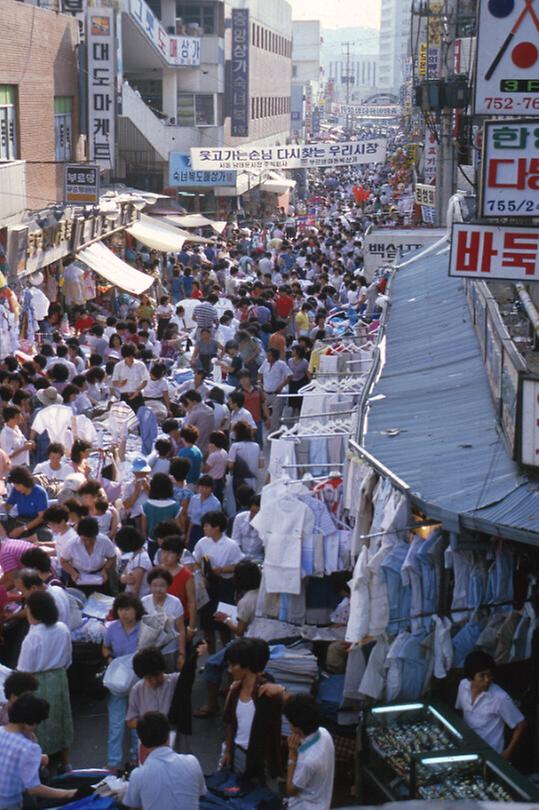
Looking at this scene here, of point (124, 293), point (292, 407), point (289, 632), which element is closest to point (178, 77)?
point (124, 293)

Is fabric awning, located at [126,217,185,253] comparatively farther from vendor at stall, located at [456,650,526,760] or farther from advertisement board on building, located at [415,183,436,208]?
vendor at stall, located at [456,650,526,760]

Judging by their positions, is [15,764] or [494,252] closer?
[15,764]

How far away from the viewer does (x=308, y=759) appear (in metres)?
6.42

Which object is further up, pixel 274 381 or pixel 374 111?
pixel 374 111

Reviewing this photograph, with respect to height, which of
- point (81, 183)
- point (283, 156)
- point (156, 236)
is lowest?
point (156, 236)

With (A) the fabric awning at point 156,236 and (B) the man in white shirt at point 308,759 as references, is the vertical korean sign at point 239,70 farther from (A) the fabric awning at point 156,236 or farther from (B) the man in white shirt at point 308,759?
(B) the man in white shirt at point 308,759

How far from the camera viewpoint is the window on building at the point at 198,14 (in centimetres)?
4731

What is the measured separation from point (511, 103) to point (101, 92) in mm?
20333

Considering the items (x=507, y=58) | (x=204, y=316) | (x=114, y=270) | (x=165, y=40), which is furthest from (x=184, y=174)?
(x=507, y=58)

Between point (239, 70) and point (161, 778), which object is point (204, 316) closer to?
point (161, 778)

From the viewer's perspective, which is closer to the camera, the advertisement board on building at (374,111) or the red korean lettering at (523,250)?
the red korean lettering at (523,250)

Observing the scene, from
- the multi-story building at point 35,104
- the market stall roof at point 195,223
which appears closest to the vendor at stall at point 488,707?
the multi-story building at point 35,104

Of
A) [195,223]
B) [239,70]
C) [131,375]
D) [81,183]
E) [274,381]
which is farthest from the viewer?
[239,70]

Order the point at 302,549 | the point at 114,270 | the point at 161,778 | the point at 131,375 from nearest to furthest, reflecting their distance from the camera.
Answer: the point at 161,778 < the point at 302,549 < the point at 131,375 < the point at 114,270
